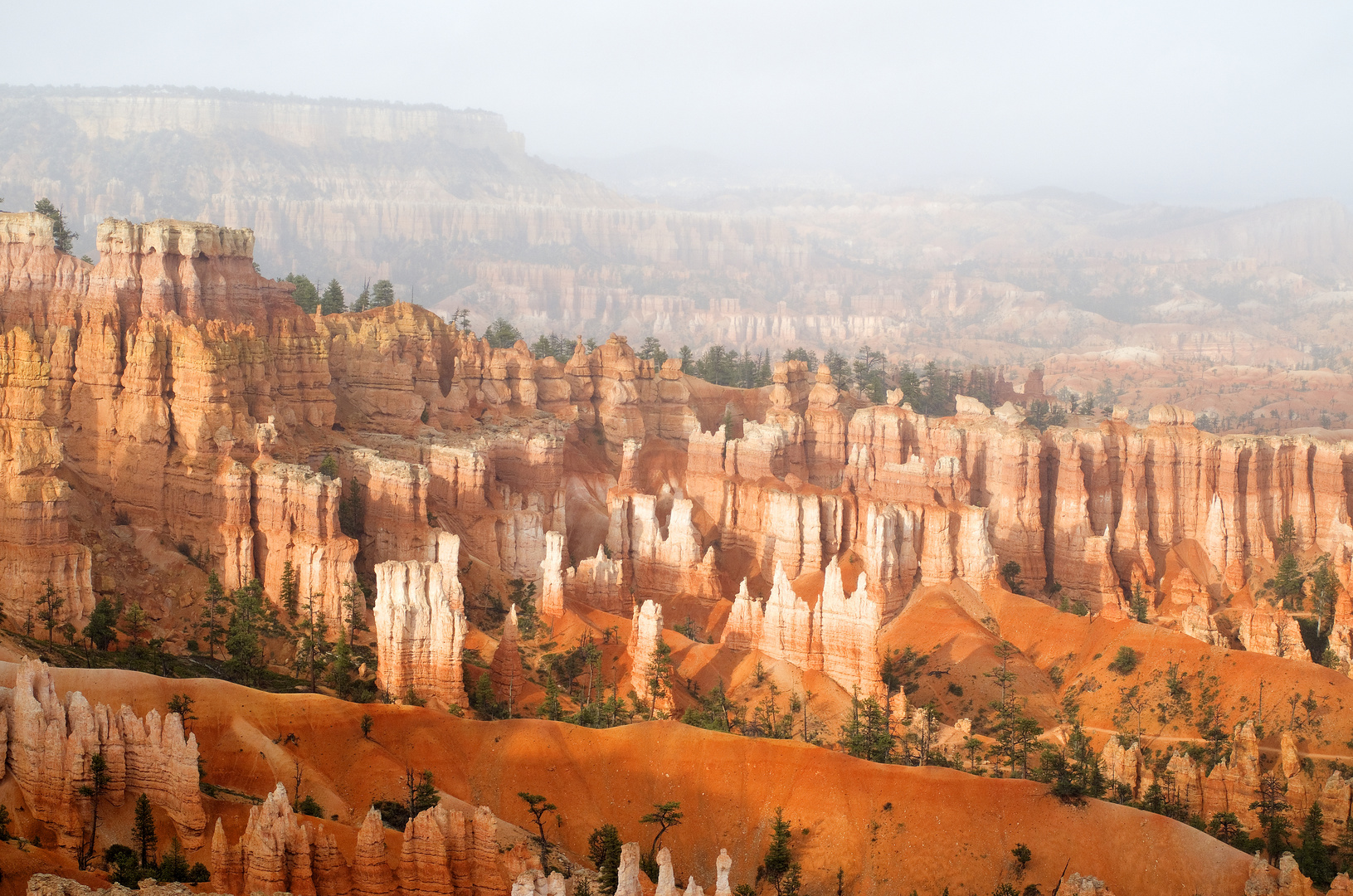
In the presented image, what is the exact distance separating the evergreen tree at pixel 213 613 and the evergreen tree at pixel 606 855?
23.5 m

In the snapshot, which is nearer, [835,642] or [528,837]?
[528,837]

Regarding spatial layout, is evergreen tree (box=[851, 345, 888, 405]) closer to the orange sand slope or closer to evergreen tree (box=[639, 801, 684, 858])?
the orange sand slope

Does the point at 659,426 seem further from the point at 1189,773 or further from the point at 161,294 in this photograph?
the point at 1189,773

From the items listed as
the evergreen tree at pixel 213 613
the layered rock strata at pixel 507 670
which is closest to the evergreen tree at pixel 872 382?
the layered rock strata at pixel 507 670

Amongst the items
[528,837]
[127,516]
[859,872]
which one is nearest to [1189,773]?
[859,872]

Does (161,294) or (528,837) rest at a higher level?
(161,294)

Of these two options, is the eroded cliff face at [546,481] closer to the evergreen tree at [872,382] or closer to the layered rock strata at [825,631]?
the layered rock strata at [825,631]

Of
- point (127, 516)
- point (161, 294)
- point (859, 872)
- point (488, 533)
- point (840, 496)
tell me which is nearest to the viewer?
point (859, 872)

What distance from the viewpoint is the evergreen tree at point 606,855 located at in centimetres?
5309

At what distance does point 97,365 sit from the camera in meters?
78.6

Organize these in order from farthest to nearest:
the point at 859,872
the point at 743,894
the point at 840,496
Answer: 1. the point at 840,496
2. the point at 859,872
3. the point at 743,894

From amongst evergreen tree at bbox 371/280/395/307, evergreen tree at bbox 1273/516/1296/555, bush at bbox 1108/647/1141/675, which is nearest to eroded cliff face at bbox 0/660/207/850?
bush at bbox 1108/647/1141/675

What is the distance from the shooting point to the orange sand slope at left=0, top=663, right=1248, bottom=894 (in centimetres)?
5681

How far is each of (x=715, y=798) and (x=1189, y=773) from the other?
22608mm
